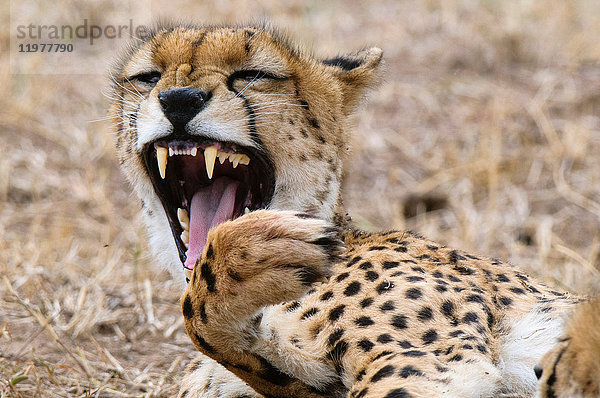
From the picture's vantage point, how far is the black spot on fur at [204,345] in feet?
6.61

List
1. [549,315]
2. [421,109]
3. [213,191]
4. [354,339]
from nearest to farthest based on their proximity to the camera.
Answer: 1. [354,339]
2. [549,315]
3. [213,191]
4. [421,109]

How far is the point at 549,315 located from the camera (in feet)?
7.32

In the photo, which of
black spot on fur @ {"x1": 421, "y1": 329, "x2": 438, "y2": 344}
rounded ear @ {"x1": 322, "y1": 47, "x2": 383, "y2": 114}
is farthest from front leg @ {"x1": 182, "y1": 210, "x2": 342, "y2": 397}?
rounded ear @ {"x1": 322, "y1": 47, "x2": 383, "y2": 114}

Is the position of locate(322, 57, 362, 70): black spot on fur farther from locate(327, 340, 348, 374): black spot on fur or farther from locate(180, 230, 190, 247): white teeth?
locate(327, 340, 348, 374): black spot on fur

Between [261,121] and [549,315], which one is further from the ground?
[261,121]

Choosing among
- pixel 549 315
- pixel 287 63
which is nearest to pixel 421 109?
pixel 287 63

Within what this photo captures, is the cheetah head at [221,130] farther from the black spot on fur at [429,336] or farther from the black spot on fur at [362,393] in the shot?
the black spot on fur at [362,393]

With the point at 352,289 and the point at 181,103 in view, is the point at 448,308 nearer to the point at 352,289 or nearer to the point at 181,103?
the point at 352,289

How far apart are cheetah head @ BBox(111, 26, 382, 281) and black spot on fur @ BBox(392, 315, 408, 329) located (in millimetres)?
589

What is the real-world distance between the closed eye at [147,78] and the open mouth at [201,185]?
22 centimetres

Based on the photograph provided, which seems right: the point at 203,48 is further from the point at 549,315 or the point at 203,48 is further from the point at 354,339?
the point at 549,315

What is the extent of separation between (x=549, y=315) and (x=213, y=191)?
1.04 m
